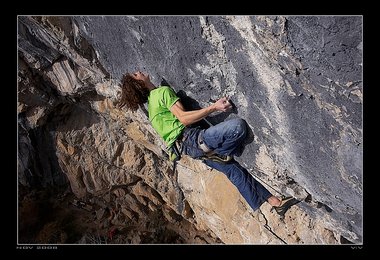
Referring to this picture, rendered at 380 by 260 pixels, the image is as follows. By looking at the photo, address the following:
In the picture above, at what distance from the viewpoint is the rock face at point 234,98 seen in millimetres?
2332

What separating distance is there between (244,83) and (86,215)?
19.9 ft

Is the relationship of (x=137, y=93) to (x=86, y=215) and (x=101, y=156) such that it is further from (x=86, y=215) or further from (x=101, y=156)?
(x=86, y=215)

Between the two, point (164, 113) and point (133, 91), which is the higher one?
point (133, 91)

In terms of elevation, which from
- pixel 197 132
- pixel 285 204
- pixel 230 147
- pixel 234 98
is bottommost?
pixel 285 204

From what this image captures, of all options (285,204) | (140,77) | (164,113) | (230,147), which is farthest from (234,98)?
(285,204)

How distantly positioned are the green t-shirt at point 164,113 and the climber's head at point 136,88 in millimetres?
137

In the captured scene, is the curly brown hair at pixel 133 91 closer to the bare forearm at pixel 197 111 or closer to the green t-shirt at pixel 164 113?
the green t-shirt at pixel 164 113

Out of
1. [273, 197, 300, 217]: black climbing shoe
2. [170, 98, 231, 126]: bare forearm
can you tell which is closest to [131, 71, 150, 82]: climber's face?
[170, 98, 231, 126]: bare forearm

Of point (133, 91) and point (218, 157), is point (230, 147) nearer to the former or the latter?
point (218, 157)

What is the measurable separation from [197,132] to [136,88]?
0.71 m

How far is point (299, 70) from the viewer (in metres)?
2.40

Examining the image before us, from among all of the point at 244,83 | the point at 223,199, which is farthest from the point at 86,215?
the point at 244,83

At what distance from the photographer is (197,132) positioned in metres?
3.36

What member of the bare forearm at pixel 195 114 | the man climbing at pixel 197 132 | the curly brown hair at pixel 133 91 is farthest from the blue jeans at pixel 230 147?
the curly brown hair at pixel 133 91
